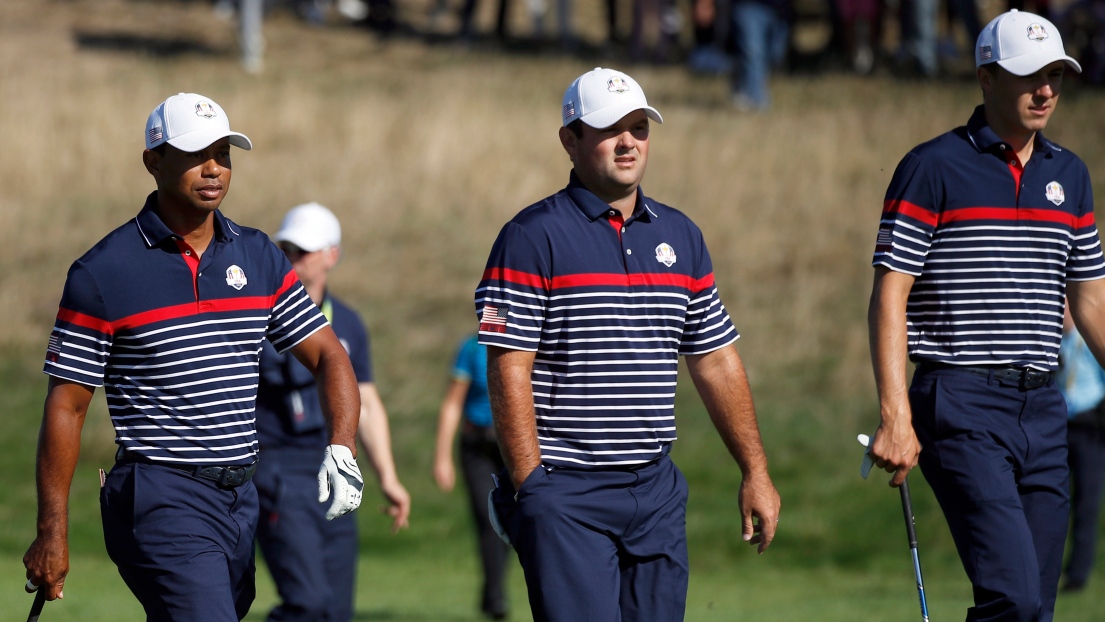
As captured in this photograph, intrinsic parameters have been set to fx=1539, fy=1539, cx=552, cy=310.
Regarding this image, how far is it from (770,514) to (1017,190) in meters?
1.71

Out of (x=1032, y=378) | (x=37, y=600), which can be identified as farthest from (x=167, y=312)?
(x=1032, y=378)

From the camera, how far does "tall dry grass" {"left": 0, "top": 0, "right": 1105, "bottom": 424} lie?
18.1 m

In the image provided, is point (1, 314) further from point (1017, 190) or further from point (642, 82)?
point (1017, 190)

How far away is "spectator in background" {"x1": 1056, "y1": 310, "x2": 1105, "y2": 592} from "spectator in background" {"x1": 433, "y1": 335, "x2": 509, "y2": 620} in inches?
173

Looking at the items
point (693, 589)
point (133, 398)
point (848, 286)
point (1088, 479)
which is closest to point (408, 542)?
point (693, 589)

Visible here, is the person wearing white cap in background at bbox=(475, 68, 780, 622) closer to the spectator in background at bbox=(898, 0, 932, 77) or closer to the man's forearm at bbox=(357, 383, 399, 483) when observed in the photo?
the man's forearm at bbox=(357, 383, 399, 483)

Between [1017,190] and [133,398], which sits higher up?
[1017,190]

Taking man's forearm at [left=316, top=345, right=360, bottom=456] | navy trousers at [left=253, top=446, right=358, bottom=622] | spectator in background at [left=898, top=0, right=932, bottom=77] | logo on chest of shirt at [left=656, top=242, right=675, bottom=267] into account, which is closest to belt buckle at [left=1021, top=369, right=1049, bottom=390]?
logo on chest of shirt at [left=656, top=242, right=675, bottom=267]

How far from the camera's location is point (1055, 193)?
20.8ft

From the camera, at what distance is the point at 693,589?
1270 cm

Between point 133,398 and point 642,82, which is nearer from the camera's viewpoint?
point 133,398

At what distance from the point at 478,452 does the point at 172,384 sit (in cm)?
544

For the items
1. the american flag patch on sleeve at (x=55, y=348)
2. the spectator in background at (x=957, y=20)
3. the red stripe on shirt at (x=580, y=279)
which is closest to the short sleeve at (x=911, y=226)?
the red stripe on shirt at (x=580, y=279)

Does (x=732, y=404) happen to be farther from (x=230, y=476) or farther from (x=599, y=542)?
(x=230, y=476)
